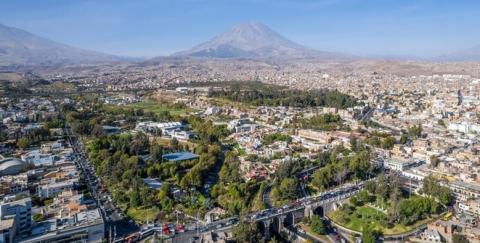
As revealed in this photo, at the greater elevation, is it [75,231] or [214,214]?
[75,231]

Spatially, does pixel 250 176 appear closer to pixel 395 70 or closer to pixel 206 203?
pixel 206 203

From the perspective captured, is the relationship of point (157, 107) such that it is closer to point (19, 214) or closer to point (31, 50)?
point (19, 214)

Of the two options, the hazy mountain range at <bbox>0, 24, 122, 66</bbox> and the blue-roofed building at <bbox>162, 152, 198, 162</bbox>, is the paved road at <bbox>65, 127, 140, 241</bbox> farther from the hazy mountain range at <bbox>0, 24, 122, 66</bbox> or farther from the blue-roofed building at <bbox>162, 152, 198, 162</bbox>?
the hazy mountain range at <bbox>0, 24, 122, 66</bbox>

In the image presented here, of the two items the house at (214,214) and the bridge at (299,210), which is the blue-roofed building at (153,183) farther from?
the bridge at (299,210)

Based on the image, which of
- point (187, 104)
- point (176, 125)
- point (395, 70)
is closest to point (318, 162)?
point (176, 125)

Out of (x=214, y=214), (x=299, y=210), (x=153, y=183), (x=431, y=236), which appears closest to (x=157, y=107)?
(x=153, y=183)

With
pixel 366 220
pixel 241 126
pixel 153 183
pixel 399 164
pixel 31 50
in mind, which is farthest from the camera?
pixel 31 50

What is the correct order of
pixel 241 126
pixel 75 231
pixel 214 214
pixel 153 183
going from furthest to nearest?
pixel 241 126 < pixel 153 183 < pixel 214 214 < pixel 75 231

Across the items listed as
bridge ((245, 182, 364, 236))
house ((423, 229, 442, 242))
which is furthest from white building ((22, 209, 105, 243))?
house ((423, 229, 442, 242))

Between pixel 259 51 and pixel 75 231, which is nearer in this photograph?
pixel 75 231
